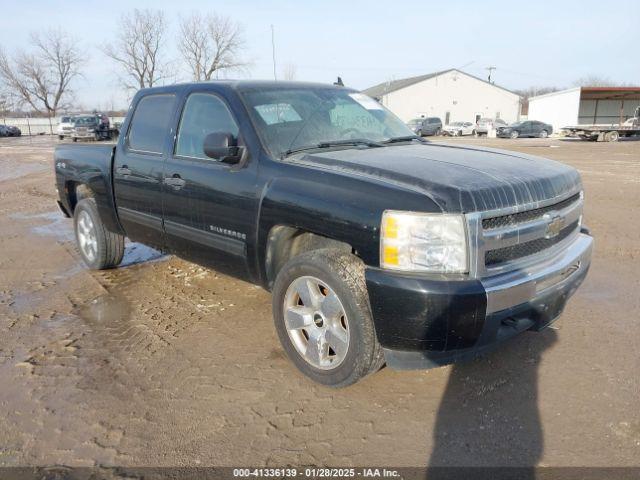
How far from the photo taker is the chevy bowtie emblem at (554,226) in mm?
2840

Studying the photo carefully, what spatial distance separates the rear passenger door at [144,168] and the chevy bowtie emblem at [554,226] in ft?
9.37

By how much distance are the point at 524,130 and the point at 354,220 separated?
128 ft

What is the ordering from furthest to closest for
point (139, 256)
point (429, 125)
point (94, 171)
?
point (429, 125)
point (139, 256)
point (94, 171)

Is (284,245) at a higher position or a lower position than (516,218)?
lower

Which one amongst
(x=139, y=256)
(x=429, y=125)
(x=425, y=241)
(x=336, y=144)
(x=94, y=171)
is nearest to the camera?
(x=425, y=241)

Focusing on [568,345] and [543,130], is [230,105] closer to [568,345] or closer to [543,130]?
[568,345]

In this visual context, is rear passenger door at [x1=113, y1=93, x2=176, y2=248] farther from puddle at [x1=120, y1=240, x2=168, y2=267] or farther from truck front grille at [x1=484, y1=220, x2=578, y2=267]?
truck front grille at [x1=484, y1=220, x2=578, y2=267]

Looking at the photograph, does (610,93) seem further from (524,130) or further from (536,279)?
(536,279)

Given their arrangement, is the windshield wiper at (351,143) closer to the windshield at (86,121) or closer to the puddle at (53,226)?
the puddle at (53,226)

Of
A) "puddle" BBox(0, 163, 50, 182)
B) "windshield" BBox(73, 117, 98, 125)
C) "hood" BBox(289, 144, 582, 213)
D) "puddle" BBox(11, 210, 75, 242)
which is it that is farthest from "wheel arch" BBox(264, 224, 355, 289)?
"windshield" BBox(73, 117, 98, 125)

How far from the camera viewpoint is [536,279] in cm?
269

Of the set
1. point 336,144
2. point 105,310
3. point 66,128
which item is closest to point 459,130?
point 66,128

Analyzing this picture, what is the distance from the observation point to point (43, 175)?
51.2 ft

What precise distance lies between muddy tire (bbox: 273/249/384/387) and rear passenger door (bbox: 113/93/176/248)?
163 centimetres
